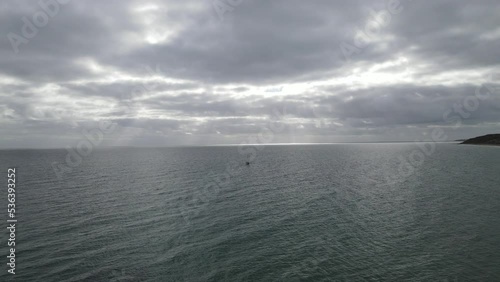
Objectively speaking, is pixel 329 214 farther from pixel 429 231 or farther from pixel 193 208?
pixel 193 208

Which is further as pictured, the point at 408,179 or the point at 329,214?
the point at 408,179

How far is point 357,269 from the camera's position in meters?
30.8

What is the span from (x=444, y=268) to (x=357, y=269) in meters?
9.61

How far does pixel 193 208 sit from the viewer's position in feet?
190

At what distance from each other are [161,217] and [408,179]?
80.1 m

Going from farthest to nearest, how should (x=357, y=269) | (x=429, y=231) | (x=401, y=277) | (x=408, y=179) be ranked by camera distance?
1. (x=408, y=179)
2. (x=429, y=231)
3. (x=357, y=269)
4. (x=401, y=277)

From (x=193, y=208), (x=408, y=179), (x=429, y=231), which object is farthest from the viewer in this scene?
(x=408, y=179)

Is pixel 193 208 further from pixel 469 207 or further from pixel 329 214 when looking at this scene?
pixel 469 207

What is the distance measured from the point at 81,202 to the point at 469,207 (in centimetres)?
8159

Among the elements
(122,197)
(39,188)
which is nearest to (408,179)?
→ (122,197)

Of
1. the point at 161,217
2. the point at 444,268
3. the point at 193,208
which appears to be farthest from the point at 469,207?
the point at 161,217

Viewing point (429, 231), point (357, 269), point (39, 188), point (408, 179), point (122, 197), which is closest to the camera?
point (357, 269)

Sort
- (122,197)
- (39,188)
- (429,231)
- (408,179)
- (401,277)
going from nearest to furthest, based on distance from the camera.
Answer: (401,277) < (429,231) < (122,197) < (39,188) < (408,179)

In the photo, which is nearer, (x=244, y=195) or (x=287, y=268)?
(x=287, y=268)
